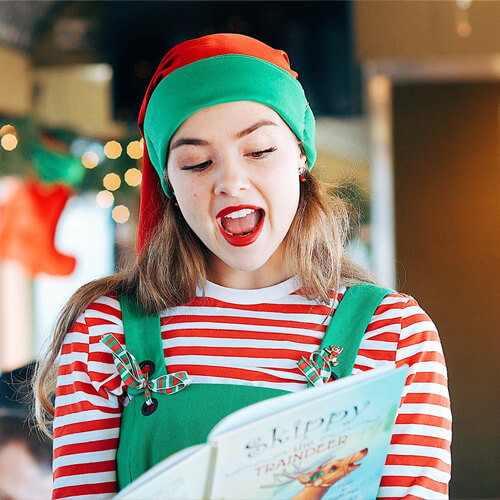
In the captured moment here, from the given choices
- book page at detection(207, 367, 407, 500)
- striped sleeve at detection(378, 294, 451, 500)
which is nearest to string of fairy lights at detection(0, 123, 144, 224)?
striped sleeve at detection(378, 294, 451, 500)

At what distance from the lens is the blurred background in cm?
314

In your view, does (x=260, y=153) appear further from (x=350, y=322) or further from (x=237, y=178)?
(x=350, y=322)

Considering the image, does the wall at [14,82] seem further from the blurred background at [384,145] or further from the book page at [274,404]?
the book page at [274,404]

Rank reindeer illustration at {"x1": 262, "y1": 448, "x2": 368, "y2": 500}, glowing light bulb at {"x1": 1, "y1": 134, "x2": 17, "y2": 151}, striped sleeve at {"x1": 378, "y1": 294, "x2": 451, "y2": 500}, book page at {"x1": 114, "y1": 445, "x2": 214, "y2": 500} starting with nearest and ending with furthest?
book page at {"x1": 114, "y1": 445, "x2": 214, "y2": 500}, reindeer illustration at {"x1": 262, "y1": 448, "x2": 368, "y2": 500}, striped sleeve at {"x1": 378, "y1": 294, "x2": 451, "y2": 500}, glowing light bulb at {"x1": 1, "y1": 134, "x2": 17, "y2": 151}

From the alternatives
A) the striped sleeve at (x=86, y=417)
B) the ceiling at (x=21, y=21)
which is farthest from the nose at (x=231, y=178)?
the ceiling at (x=21, y=21)

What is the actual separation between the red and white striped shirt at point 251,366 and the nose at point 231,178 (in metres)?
0.17

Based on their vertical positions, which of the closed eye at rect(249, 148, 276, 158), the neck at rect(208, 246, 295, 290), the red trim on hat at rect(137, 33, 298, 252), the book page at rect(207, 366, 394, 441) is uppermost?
the red trim on hat at rect(137, 33, 298, 252)

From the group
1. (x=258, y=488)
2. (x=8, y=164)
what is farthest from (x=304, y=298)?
(x=8, y=164)

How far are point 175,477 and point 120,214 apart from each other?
2.86 meters

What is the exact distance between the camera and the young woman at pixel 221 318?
0.94 meters

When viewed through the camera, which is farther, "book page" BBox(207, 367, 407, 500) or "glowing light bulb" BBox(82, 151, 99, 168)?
"glowing light bulb" BBox(82, 151, 99, 168)

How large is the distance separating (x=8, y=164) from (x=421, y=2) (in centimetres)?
183

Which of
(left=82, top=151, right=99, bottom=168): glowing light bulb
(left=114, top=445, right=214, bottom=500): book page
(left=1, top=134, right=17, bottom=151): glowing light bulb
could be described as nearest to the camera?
(left=114, top=445, right=214, bottom=500): book page

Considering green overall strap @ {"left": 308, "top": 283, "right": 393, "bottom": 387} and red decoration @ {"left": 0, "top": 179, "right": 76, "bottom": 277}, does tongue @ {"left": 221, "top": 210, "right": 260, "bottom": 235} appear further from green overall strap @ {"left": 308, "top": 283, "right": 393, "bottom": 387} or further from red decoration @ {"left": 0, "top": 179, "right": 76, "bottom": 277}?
red decoration @ {"left": 0, "top": 179, "right": 76, "bottom": 277}
